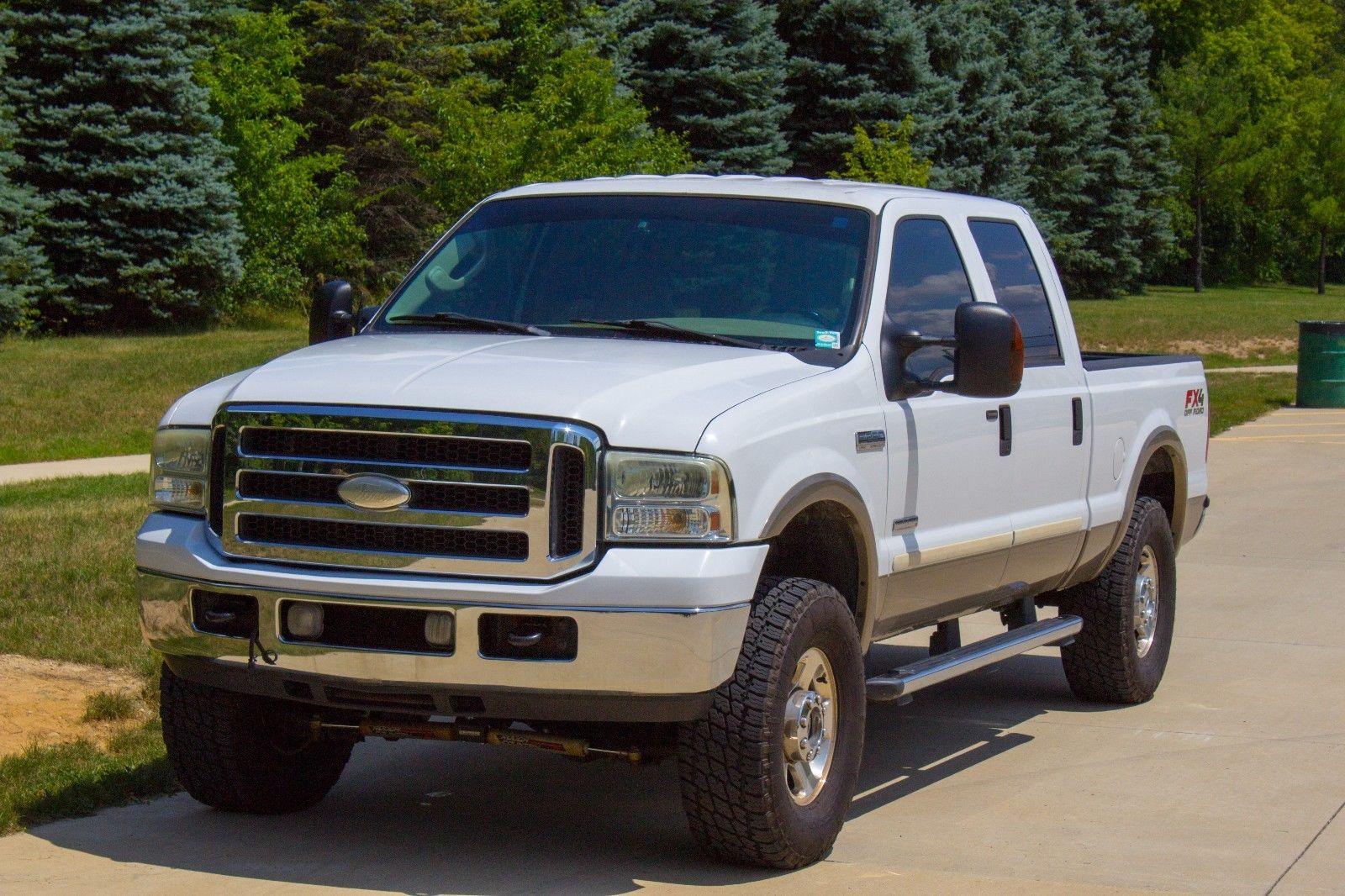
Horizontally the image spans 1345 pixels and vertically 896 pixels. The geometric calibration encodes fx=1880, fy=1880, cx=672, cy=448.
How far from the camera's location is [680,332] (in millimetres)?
6004

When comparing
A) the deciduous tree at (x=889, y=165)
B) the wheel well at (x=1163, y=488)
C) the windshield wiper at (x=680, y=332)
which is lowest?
the wheel well at (x=1163, y=488)

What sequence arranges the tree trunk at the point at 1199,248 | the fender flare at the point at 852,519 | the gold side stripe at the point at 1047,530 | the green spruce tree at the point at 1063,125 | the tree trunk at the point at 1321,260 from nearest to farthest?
the fender flare at the point at 852,519
the gold side stripe at the point at 1047,530
the green spruce tree at the point at 1063,125
the tree trunk at the point at 1199,248
the tree trunk at the point at 1321,260

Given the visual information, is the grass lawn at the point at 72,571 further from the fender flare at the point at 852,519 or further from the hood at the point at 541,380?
the fender flare at the point at 852,519

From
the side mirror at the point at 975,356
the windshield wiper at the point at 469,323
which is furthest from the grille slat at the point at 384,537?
the side mirror at the point at 975,356

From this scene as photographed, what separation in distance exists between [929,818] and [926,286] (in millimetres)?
1844

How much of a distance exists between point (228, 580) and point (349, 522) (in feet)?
1.31

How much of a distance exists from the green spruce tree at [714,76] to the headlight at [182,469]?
37431 mm

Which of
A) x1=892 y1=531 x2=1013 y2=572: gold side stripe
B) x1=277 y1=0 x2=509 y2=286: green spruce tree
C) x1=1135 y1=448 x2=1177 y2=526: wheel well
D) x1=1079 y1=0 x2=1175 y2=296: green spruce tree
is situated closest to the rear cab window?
x1=892 y1=531 x2=1013 y2=572: gold side stripe

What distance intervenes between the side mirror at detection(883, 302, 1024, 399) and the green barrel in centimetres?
1872

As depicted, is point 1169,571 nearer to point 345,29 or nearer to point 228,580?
point 228,580

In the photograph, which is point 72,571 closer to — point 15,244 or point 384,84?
point 15,244

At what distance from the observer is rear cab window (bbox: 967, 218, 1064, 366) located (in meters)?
7.24

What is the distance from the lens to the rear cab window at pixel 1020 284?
23.8ft

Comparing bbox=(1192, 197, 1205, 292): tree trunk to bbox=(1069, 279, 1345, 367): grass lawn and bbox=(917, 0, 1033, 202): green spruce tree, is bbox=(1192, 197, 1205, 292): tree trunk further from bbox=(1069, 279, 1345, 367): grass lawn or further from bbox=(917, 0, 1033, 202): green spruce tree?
bbox=(917, 0, 1033, 202): green spruce tree
